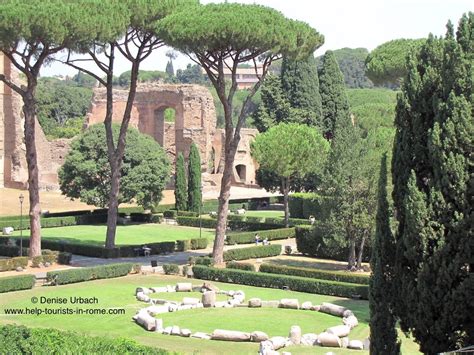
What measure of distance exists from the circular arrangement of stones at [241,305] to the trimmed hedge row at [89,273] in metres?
2.94

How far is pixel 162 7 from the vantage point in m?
34.5

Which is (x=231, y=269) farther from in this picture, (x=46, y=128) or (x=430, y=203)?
(x=46, y=128)

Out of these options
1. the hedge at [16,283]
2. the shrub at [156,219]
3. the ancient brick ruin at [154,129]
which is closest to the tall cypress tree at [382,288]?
the hedge at [16,283]

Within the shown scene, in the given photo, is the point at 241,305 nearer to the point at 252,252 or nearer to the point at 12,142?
the point at 252,252

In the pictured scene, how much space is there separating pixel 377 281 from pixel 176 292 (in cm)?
1308

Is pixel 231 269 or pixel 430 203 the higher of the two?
pixel 430 203

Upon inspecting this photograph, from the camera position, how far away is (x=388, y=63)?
65.2 meters

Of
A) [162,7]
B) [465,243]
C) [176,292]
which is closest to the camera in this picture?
[465,243]

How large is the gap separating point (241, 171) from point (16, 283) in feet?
155

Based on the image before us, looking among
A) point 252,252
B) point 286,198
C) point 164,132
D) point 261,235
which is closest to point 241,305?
point 252,252

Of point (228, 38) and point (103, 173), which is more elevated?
point (228, 38)

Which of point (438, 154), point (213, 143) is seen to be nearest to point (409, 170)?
point (438, 154)

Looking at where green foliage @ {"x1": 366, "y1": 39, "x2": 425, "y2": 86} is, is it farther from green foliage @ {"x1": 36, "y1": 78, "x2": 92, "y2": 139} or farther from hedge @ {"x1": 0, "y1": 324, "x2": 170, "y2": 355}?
hedge @ {"x1": 0, "y1": 324, "x2": 170, "y2": 355}

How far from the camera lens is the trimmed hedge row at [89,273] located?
28417mm
